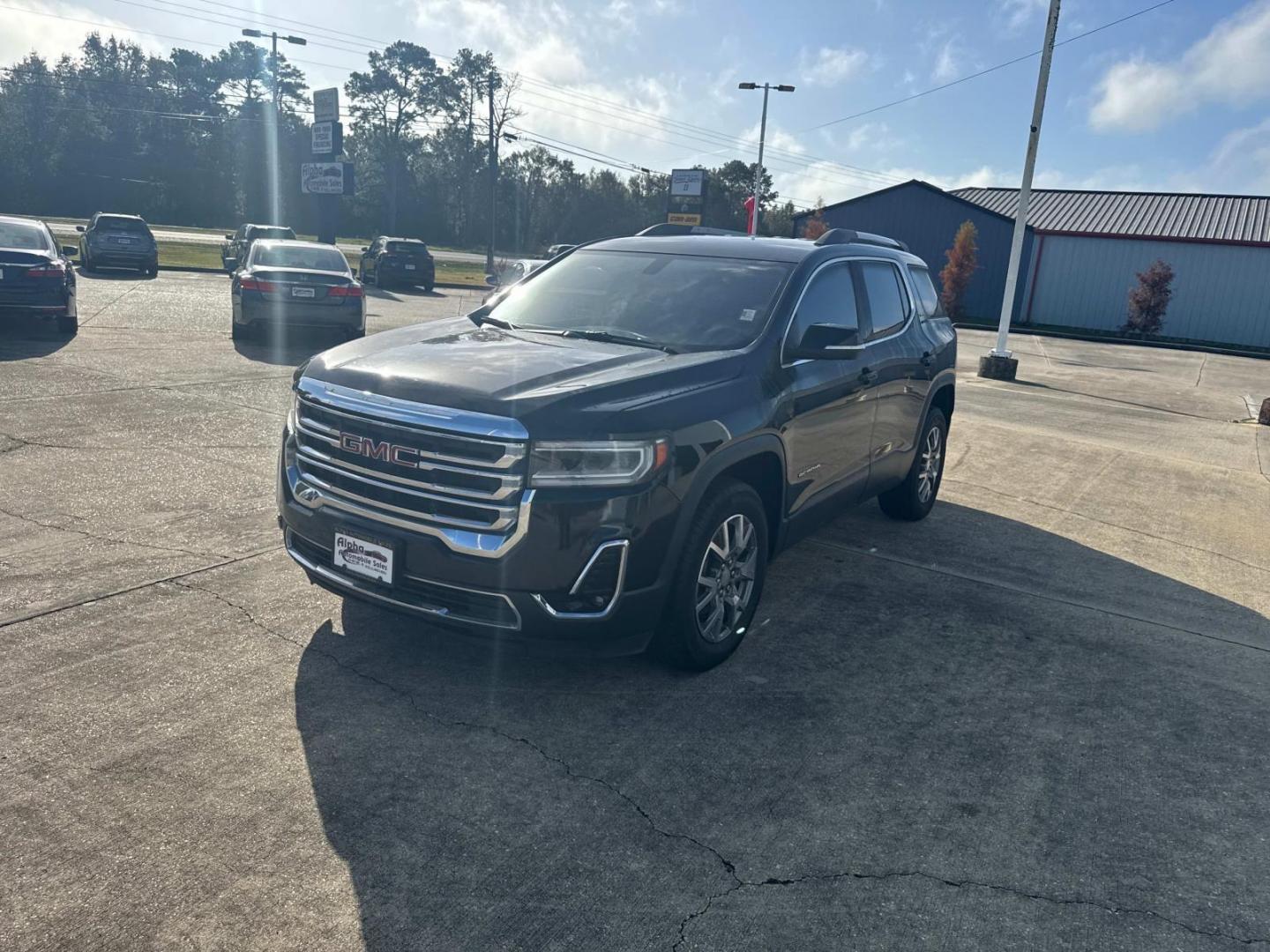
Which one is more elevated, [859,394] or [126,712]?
[859,394]

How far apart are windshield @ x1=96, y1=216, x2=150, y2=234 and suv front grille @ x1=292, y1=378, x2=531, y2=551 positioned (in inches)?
1014

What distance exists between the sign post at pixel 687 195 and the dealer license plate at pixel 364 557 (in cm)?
3357

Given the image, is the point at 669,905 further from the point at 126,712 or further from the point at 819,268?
the point at 819,268

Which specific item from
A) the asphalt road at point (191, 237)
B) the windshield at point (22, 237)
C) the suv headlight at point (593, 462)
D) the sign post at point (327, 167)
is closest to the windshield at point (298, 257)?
the windshield at point (22, 237)

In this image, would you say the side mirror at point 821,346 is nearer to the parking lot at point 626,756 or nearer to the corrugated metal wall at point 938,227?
the parking lot at point 626,756

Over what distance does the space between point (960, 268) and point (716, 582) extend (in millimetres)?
36711

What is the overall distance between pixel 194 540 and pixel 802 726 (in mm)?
3595

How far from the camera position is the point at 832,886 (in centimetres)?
301

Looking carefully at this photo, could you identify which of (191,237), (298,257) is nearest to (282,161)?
(191,237)

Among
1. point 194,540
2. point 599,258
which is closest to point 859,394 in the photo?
point 599,258

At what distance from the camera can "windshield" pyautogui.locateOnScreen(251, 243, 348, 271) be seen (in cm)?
1456

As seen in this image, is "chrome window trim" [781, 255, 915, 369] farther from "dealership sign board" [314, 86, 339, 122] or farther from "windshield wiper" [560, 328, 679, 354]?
"dealership sign board" [314, 86, 339, 122]

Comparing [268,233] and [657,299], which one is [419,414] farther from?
[268,233]

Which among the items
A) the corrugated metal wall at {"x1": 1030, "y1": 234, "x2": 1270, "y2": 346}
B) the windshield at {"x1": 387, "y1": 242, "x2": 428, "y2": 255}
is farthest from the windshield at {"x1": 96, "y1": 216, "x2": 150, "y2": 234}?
the corrugated metal wall at {"x1": 1030, "y1": 234, "x2": 1270, "y2": 346}
